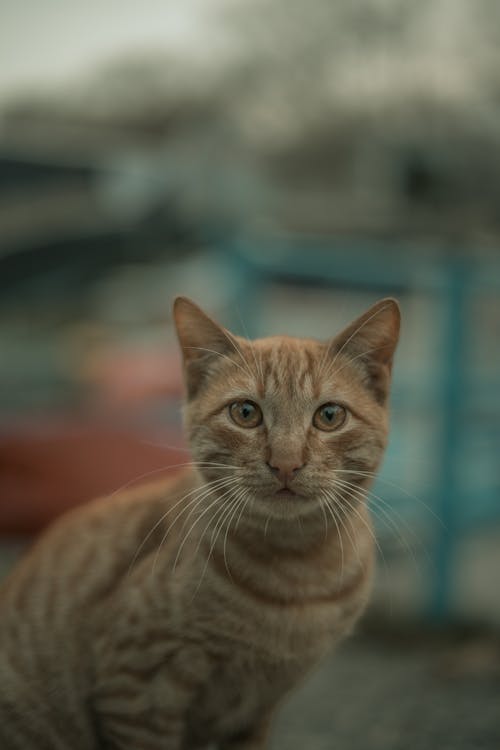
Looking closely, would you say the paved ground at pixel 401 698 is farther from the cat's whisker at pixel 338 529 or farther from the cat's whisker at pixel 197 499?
the cat's whisker at pixel 197 499

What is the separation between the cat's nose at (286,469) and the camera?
1213 millimetres

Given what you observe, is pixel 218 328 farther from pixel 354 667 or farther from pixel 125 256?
pixel 125 256

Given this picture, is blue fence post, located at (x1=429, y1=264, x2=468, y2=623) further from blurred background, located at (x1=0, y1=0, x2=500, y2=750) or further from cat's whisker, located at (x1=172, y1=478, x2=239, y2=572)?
cat's whisker, located at (x1=172, y1=478, x2=239, y2=572)

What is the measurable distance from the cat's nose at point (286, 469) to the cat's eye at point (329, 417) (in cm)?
11

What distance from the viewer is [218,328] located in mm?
1383

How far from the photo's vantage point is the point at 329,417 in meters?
1.32

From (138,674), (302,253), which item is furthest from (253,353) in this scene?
(302,253)

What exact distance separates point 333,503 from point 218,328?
0.34 meters

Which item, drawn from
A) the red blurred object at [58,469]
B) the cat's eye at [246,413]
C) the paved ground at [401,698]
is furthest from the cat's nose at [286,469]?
the red blurred object at [58,469]

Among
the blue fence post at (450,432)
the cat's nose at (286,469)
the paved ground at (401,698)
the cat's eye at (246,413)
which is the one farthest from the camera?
the blue fence post at (450,432)

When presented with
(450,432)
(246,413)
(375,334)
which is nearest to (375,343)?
(375,334)

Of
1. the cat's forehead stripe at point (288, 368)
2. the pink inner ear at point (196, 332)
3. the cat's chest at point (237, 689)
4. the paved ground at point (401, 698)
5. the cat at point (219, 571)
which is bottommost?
the paved ground at point (401, 698)

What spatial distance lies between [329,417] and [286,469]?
151 millimetres

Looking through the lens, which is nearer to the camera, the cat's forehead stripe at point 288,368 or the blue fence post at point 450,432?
the cat's forehead stripe at point 288,368
